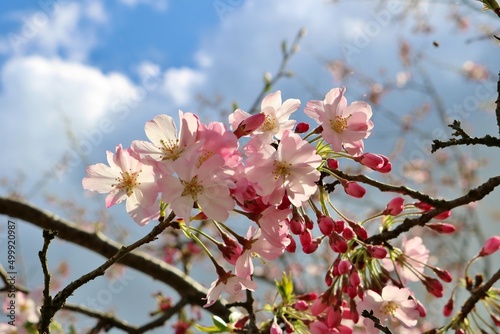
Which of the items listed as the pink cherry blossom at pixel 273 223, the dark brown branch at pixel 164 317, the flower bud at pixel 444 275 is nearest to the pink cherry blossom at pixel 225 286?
the pink cherry blossom at pixel 273 223

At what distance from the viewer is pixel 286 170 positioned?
1437 mm

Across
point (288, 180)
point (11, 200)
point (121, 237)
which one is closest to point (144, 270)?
point (11, 200)

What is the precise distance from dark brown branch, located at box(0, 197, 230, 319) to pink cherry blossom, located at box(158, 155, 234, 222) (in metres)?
1.91

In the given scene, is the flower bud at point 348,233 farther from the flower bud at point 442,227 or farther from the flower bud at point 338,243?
the flower bud at point 442,227

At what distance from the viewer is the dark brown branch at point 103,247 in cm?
325

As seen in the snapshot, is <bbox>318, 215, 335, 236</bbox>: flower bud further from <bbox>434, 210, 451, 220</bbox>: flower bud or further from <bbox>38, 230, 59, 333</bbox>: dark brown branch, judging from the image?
<bbox>38, 230, 59, 333</bbox>: dark brown branch

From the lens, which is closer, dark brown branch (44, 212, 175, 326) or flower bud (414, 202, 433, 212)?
dark brown branch (44, 212, 175, 326)

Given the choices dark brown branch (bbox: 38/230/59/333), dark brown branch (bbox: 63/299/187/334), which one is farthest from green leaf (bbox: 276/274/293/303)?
dark brown branch (bbox: 63/299/187/334)

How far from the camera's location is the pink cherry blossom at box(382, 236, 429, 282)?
2100 millimetres

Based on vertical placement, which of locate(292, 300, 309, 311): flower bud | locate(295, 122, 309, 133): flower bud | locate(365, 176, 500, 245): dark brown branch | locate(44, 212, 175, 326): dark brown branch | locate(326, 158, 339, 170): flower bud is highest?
locate(295, 122, 309, 133): flower bud

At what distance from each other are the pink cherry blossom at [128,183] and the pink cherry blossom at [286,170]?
0.28 m

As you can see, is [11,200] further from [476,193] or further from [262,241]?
[476,193]

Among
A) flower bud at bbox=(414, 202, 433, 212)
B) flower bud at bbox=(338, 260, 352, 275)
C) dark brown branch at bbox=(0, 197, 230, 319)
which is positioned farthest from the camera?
dark brown branch at bbox=(0, 197, 230, 319)

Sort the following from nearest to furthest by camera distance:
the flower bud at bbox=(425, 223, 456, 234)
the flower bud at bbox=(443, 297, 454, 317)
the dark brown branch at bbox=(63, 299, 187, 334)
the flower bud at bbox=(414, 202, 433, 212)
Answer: the flower bud at bbox=(414, 202, 433, 212), the flower bud at bbox=(425, 223, 456, 234), the flower bud at bbox=(443, 297, 454, 317), the dark brown branch at bbox=(63, 299, 187, 334)
